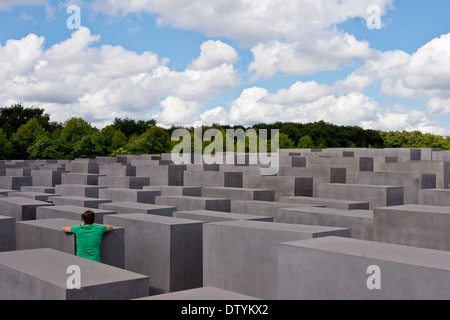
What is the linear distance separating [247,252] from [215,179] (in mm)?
9762

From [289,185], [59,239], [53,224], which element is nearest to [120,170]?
[289,185]

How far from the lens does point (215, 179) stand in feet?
54.2

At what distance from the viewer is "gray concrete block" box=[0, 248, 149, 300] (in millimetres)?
4426

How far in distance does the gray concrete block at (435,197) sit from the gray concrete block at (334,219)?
2694 millimetres

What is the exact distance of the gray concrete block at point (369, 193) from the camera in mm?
11773

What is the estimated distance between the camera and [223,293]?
13.2 ft

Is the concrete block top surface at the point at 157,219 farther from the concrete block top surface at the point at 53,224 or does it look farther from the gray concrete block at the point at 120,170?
the gray concrete block at the point at 120,170

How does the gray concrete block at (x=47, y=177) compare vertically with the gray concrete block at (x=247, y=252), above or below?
above

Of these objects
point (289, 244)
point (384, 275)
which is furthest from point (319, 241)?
point (384, 275)

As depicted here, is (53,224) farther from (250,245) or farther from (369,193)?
(369,193)

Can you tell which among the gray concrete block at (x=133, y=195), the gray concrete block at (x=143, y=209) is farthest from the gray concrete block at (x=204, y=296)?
the gray concrete block at (x=133, y=195)

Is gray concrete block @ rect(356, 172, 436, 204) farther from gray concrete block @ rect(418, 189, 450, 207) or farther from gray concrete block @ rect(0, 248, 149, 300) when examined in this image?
gray concrete block @ rect(0, 248, 149, 300)

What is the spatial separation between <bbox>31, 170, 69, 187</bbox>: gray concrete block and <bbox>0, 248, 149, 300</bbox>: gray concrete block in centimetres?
1550
